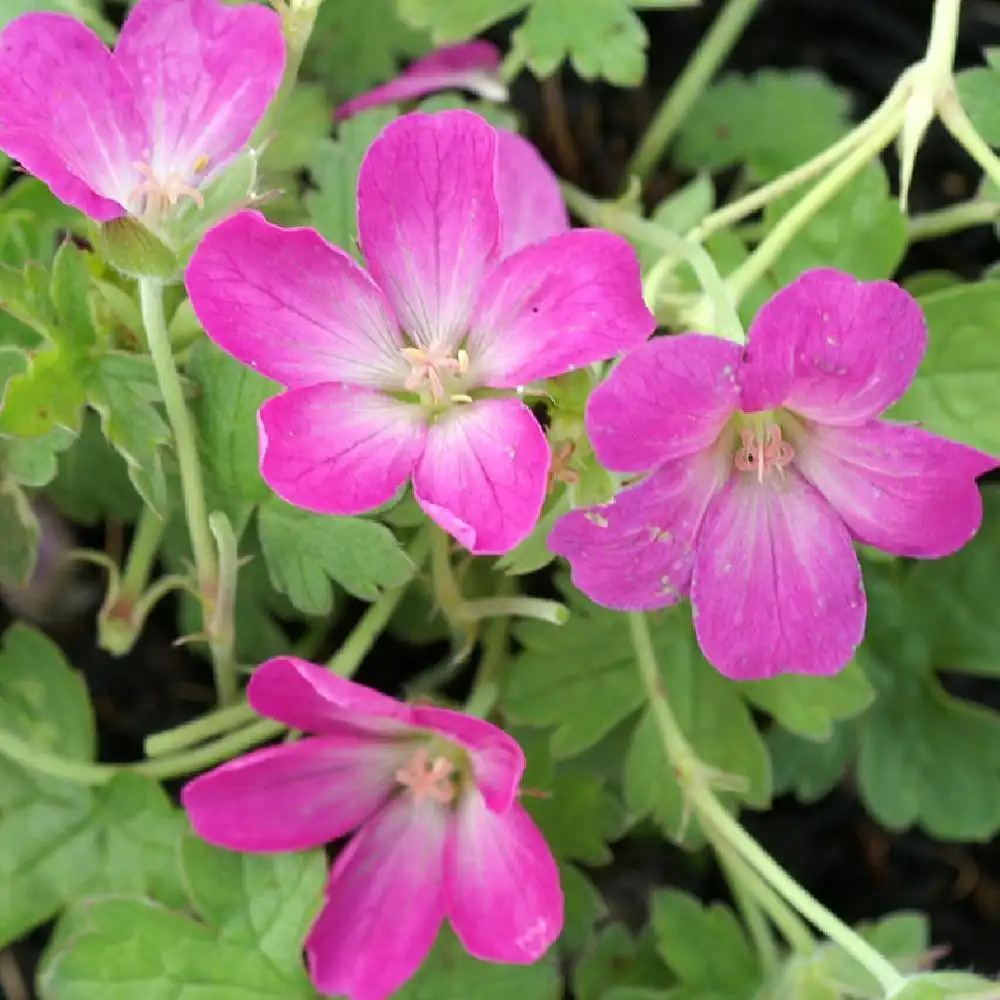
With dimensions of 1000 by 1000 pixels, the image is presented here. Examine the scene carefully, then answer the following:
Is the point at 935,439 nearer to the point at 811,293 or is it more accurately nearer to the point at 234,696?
the point at 811,293

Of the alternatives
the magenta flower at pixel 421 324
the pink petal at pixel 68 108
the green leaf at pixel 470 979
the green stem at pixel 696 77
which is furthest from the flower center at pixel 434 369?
the green stem at pixel 696 77

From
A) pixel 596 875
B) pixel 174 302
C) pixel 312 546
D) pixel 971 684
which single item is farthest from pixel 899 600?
pixel 174 302

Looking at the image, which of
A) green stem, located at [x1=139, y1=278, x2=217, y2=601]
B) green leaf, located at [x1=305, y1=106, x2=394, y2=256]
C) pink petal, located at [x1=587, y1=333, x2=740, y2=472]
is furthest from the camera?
green leaf, located at [x1=305, y1=106, x2=394, y2=256]

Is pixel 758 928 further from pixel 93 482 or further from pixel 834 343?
pixel 93 482

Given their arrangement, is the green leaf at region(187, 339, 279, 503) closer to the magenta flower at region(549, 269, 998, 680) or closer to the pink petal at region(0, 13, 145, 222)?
the pink petal at region(0, 13, 145, 222)

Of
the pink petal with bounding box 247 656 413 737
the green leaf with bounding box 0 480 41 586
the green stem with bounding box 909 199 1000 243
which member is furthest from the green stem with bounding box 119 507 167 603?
the green stem with bounding box 909 199 1000 243

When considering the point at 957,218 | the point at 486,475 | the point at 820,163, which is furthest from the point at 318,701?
the point at 957,218
